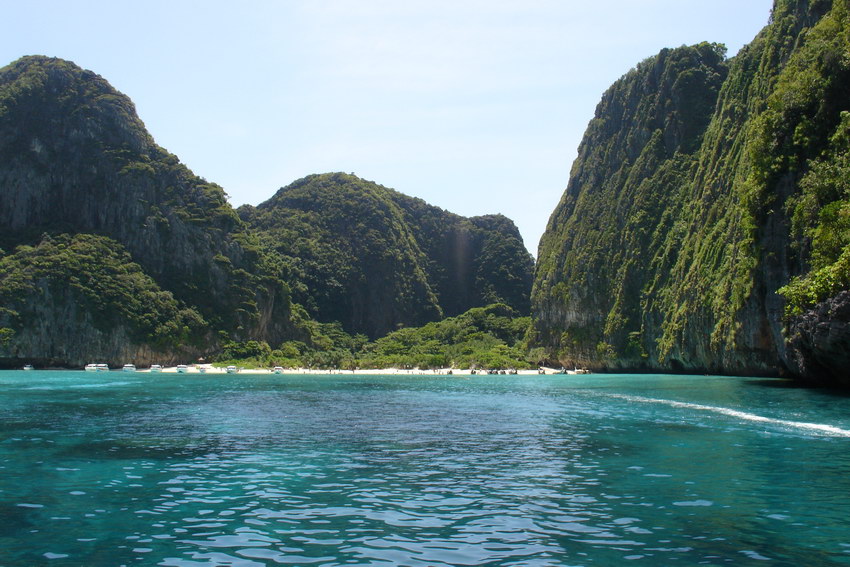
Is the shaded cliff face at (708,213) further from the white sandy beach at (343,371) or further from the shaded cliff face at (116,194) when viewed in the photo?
the shaded cliff face at (116,194)

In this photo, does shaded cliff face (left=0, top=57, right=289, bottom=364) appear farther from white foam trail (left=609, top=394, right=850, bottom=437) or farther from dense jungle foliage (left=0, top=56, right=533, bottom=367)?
white foam trail (left=609, top=394, right=850, bottom=437)

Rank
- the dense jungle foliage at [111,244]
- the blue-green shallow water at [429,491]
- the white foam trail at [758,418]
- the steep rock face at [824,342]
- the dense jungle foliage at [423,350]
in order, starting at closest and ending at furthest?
the blue-green shallow water at [429,491]
the white foam trail at [758,418]
the steep rock face at [824,342]
the dense jungle foliage at [111,244]
the dense jungle foliage at [423,350]

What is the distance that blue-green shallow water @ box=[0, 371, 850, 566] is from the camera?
11.8 m

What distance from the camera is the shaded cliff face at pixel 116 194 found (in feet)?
490

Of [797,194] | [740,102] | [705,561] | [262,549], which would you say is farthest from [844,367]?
[740,102]

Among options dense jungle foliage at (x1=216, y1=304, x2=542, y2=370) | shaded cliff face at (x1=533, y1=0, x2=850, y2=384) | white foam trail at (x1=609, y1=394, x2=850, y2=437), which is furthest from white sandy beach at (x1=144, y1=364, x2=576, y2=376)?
white foam trail at (x1=609, y1=394, x2=850, y2=437)

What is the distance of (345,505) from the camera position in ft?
50.8

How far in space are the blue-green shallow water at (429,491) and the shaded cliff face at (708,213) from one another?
24.8 meters

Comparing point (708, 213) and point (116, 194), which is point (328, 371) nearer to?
point (116, 194)

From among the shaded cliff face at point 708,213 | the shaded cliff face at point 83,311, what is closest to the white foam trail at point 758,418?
the shaded cliff face at point 708,213

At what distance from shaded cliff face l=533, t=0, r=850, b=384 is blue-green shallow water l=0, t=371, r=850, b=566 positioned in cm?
2482

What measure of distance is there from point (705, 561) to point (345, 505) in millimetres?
7877

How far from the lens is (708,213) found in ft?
329

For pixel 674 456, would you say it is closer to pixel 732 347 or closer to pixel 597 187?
pixel 732 347
